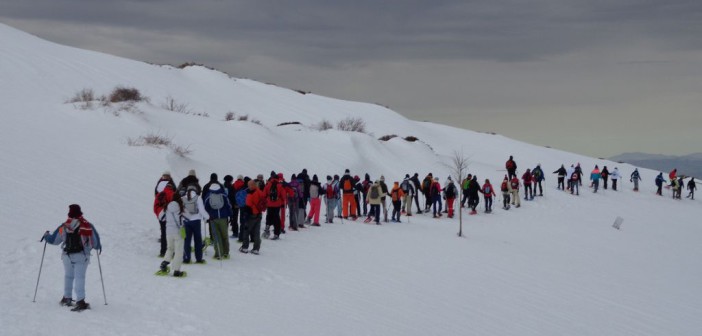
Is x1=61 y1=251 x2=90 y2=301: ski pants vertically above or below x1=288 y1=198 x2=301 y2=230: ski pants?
below

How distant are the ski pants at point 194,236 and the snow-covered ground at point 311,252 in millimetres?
414

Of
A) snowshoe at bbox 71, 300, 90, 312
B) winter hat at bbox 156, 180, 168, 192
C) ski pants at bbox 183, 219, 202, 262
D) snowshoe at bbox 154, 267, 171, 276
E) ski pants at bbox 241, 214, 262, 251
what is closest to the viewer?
snowshoe at bbox 71, 300, 90, 312

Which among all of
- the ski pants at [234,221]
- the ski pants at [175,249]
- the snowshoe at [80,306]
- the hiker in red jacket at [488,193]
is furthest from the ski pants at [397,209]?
the snowshoe at [80,306]

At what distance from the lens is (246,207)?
14461mm

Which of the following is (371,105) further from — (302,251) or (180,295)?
(180,295)

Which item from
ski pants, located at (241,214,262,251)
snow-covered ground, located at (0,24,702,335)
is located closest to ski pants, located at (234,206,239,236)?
snow-covered ground, located at (0,24,702,335)

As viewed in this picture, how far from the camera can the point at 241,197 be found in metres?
14.7

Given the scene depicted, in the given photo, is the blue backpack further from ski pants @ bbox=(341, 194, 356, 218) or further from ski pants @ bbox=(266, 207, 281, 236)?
ski pants @ bbox=(341, 194, 356, 218)

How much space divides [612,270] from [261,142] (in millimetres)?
16583

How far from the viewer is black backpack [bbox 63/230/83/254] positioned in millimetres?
8742

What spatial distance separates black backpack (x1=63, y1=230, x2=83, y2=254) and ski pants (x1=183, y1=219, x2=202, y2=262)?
349 centimetres

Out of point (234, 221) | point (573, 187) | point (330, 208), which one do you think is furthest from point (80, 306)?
point (573, 187)

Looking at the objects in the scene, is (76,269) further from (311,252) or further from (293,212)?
(293,212)

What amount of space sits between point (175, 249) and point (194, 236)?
106cm
